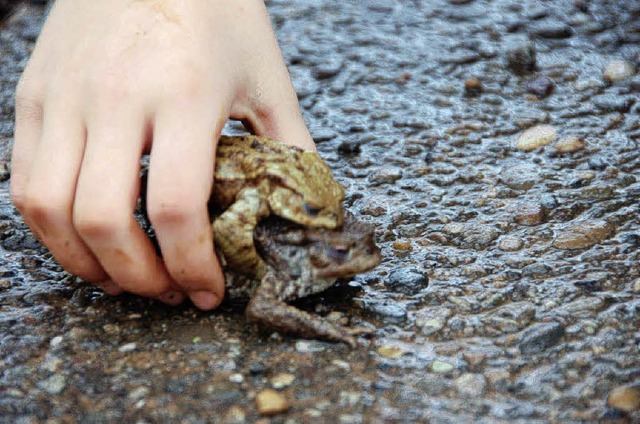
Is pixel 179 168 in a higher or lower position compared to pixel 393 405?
higher

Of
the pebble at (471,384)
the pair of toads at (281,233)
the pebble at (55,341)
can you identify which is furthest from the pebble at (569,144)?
the pebble at (55,341)

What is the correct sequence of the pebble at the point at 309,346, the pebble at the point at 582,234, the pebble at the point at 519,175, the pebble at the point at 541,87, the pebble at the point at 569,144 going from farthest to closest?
the pebble at the point at 541,87 < the pebble at the point at 569,144 < the pebble at the point at 519,175 < the pebble at the point at 582,234 < the pebble at the point at 309,346

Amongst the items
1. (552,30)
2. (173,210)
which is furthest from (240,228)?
(552,30)

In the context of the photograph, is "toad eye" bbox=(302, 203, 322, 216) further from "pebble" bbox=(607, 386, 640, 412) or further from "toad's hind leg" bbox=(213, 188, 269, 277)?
"pebble" bbox=(607, 386, 640, 412)

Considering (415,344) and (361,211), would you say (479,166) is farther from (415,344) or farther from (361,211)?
(415,344)

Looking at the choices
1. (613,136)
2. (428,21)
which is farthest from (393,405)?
(428,21)

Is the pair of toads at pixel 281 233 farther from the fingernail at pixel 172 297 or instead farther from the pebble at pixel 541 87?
the pebble at pixel 541 87

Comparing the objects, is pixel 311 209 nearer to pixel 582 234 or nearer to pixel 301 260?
pixel 301 260

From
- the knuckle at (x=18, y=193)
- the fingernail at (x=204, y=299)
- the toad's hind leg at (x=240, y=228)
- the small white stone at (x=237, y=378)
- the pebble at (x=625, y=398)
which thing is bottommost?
the pebble at (x=625, y=398)
